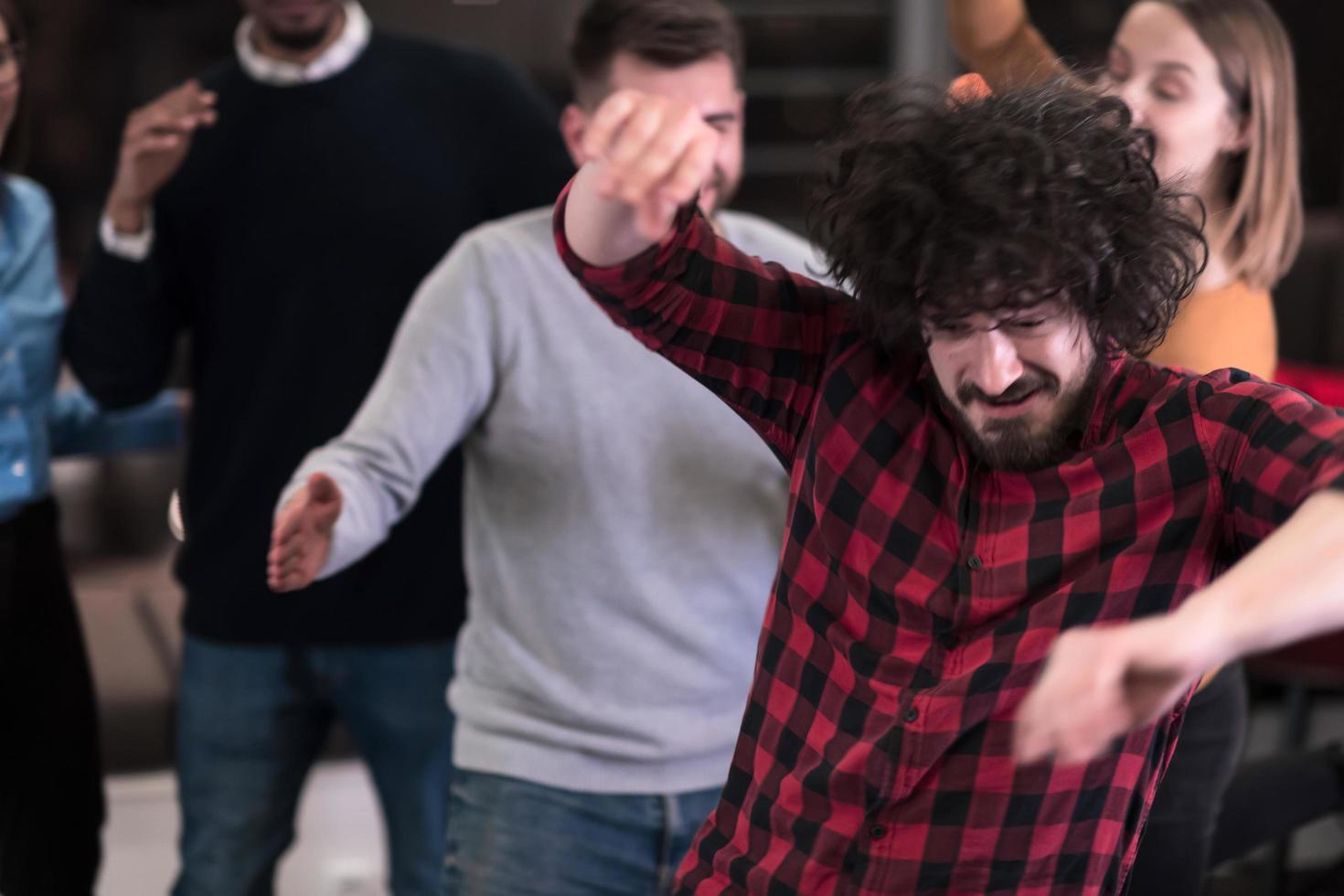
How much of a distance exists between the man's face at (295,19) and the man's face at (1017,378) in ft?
3.79

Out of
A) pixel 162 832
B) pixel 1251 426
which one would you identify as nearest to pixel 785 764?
pixel 1251 426

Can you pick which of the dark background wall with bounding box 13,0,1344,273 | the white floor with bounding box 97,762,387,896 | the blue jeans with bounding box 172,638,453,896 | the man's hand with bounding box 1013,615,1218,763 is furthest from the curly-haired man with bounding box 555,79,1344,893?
the white floor with bounding box 97,762,387,896

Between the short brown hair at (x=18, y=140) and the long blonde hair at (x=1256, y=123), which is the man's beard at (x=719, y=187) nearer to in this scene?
the long blonde hair at (x=1256, y=123)

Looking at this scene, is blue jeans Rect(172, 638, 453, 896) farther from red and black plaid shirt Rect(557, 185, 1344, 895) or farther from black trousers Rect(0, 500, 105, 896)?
red and black plaid shirt Rect(557, 185, 1344, 895)

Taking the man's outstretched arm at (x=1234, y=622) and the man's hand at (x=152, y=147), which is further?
the man's hand at (x=152, y=147)

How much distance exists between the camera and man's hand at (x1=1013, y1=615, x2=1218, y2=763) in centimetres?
73

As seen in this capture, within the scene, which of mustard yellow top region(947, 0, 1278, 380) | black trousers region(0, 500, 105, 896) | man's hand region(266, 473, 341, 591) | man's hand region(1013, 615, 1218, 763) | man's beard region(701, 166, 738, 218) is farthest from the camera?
black trousers region(0, 500, 105, 896)

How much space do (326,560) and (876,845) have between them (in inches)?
22.7

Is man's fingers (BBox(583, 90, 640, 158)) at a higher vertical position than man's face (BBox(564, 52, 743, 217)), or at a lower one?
higher

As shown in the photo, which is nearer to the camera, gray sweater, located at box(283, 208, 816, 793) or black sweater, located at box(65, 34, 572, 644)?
gray sweater, located at box(283, 208, 816, 793)

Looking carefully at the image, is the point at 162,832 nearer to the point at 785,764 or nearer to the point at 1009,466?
the point at 785,764

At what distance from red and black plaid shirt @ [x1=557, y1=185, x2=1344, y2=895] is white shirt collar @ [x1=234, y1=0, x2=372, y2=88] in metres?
1.02

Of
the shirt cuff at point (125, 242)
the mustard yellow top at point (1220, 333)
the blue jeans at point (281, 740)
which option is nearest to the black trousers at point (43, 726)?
the blue jeans at point (281, 740)

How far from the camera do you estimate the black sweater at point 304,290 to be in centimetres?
183
